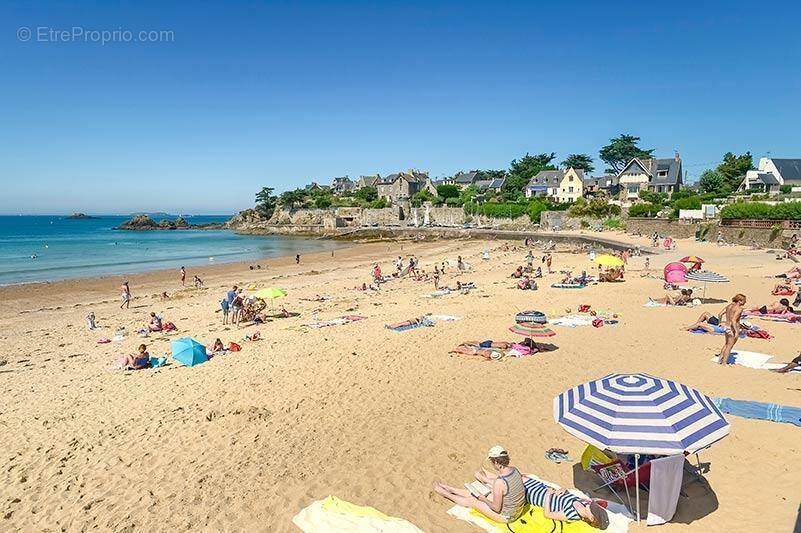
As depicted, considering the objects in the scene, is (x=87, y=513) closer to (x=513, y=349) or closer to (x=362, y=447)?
(x=362, y=447)

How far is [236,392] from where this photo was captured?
9734mm

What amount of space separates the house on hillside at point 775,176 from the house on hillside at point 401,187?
186ft

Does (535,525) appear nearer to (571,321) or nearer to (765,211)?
(571,321)

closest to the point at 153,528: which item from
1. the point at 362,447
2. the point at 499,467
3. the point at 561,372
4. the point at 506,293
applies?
the point at 362,447

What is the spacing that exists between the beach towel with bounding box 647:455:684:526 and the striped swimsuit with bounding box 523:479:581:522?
0.78 meters

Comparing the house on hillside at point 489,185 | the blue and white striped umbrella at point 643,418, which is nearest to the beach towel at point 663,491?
the blue and white striped umbrella at point 643,418

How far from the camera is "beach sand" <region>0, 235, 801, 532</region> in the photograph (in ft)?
19.1

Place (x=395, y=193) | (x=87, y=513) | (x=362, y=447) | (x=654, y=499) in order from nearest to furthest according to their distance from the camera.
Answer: (x=654, y=499)
(x=87, y=513)
(x=362, y=447)
(x=395, y=193)

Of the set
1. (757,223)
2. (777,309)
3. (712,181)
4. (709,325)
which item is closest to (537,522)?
(709,325)

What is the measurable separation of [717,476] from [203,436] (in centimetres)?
716

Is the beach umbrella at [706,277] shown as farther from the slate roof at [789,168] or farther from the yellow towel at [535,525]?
the slate roof at [789,168]

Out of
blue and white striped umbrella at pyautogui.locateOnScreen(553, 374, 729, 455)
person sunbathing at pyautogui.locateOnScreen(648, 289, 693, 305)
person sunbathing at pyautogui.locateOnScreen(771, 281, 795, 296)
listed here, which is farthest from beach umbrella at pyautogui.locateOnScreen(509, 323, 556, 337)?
person sunbathing at pyautogui.locateOnScreen(771, 281, 795, 296)

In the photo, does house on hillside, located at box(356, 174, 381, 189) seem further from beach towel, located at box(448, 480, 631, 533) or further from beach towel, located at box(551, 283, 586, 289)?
beach towel, located at box(448, 480, 631, 533)

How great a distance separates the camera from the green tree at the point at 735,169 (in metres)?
66.7
